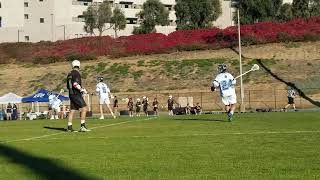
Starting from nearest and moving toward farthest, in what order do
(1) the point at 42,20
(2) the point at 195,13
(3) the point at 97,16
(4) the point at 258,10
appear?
1. (4) the point at 258,10
2. (2) the point at 195,13
3. (3) the point at 97,16
4. (1) the point at 42,20

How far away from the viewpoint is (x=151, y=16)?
364 ft

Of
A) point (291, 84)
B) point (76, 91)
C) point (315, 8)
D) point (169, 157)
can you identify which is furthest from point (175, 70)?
point (169, 157)

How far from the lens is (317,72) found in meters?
69.6

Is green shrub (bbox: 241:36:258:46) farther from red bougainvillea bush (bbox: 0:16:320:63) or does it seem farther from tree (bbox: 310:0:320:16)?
tree (bbox: 310:0:320:16)

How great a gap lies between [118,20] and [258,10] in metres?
23.7

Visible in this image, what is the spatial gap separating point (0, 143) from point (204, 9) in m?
94.3

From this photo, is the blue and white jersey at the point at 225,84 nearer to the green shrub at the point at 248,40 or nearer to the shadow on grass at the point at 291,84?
the shadow on grass at the point at 291,84

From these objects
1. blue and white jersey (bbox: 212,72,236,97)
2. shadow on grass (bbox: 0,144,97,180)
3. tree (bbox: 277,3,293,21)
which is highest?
tree (bbox: 277,3,293,21)

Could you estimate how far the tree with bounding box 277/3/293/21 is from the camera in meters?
105

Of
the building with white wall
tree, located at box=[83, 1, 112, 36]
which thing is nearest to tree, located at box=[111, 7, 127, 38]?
tree, located at box=[83, 1, 112, 36]

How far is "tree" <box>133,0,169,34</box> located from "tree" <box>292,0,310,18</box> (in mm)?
21686

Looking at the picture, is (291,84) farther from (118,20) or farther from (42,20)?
(42,20)

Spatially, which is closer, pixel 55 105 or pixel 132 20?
pixel 55 105

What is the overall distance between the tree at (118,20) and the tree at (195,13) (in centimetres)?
966
